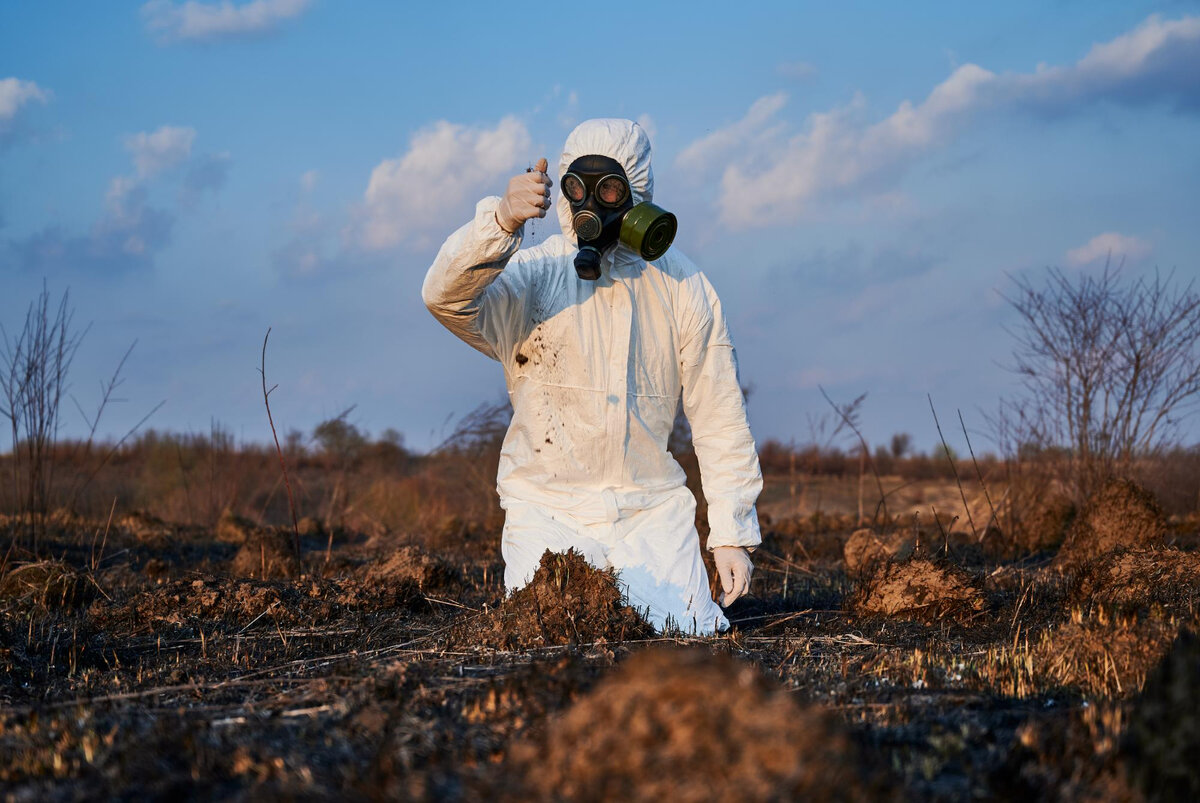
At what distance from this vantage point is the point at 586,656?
3412 millimetres

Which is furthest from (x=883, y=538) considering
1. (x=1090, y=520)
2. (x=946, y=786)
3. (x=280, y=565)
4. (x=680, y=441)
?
(x=946, y=786)

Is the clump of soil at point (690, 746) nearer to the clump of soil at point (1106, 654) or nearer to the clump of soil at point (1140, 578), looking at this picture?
the clump of soil at point (1106, 654)

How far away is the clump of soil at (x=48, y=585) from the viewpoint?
211 inches

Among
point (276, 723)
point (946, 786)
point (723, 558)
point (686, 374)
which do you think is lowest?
point (946, 786)

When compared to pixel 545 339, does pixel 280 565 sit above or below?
below

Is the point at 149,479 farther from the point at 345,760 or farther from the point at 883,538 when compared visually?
the point at 345,760

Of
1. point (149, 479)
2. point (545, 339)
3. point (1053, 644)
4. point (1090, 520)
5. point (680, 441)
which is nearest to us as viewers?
point (1053, 644)

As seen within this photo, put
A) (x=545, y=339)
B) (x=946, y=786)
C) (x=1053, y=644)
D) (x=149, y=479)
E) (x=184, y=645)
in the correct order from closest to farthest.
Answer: (x=946, y=786) → (x=1053, y=644) → (x=184, y=645) → (x=545, y=339) → (x=149, y=479)

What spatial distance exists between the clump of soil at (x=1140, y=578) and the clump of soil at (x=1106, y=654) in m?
1.30

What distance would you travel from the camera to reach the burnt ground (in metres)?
1.69

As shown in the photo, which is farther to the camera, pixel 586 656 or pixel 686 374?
pixel 686 374

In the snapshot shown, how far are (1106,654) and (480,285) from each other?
2.69 m

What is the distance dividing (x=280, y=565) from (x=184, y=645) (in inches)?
105

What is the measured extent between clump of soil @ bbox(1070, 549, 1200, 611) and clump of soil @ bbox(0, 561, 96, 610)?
5.19 metres
